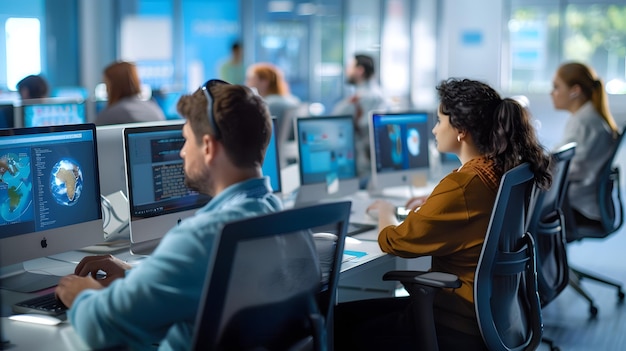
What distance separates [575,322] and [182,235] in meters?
3.38

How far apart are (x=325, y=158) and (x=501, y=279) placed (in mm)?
1579

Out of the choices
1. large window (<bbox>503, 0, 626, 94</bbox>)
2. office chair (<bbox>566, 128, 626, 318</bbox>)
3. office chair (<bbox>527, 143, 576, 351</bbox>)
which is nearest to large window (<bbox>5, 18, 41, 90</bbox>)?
large window (<bbox>503, 0, 626, 94</bbox>)

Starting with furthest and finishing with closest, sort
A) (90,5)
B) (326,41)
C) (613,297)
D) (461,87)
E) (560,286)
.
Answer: (326,41) < (90,5) < (613,297) < (560,286) < (461,87)

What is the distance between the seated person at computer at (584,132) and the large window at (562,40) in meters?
5.53

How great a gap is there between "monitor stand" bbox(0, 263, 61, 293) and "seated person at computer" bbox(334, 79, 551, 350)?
0.91 metres

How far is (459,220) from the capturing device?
8.11 feet

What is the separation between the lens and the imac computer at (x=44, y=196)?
233 centimetres

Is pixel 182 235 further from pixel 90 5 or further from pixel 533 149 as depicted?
pixel 90 5

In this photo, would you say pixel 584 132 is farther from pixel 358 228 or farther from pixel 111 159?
pixel 111 159

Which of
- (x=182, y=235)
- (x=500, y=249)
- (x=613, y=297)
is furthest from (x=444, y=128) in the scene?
(x=613, y=297)

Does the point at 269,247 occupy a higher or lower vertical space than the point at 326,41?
lower

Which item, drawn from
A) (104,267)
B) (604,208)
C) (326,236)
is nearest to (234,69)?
(604,208)

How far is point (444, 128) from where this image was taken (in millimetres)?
2738

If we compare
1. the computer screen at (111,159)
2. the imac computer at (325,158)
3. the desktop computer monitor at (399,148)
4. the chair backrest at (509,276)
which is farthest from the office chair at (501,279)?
the desktop computer monitor at (399,148)
